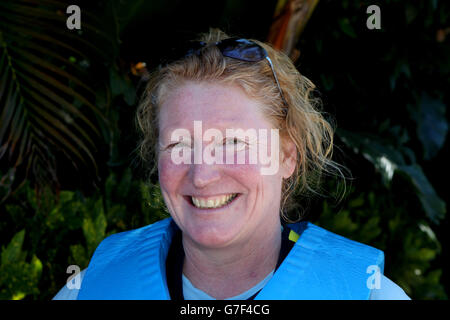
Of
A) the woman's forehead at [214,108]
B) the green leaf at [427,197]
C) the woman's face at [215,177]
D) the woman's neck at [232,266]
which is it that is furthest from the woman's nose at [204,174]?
the green leaf at [427,197]

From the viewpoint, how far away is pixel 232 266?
153 cm

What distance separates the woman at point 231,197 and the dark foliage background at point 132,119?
24.6 inches

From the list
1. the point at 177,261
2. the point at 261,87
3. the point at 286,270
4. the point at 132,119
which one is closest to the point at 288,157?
the point at 261,87

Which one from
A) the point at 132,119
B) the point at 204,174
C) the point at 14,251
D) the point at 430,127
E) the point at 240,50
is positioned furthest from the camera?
the point at 430,127

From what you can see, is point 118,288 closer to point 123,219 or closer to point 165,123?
point 165,123

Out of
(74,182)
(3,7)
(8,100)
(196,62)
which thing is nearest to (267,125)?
(196,62)

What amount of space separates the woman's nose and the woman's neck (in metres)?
0.24

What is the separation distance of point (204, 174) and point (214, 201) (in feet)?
0.34

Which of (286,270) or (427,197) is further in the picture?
(427,197)

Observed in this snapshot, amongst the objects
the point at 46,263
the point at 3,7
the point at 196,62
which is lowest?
the point at 46,263

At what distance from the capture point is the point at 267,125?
1508mm

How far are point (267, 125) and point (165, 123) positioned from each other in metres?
0.34

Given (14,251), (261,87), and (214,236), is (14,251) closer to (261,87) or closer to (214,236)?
(214,236)

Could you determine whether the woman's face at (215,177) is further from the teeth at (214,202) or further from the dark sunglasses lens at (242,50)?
the dark sunglasses lens at (242,50)
